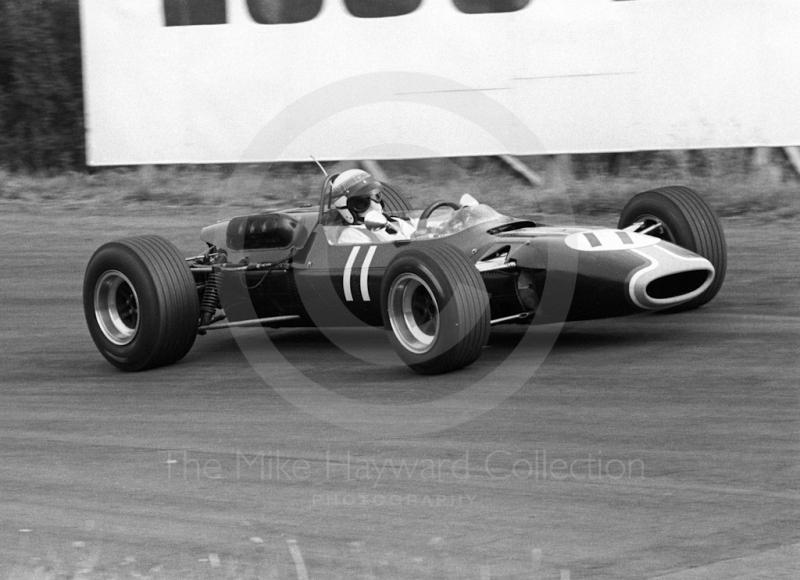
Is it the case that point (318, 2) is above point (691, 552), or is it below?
above

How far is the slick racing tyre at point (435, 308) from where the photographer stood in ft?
19.9

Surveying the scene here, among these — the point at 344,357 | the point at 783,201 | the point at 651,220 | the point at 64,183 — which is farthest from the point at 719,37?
the point at 64,183

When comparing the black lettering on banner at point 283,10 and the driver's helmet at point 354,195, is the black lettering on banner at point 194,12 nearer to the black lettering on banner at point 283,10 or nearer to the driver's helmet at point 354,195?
the black lettering on banner at point 283,10

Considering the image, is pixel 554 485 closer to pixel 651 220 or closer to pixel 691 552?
pixel 691 552

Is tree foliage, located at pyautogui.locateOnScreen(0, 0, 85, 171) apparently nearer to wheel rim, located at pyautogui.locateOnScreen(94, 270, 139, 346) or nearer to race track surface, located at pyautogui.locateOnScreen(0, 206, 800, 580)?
race track surface, located at pyautogui.locateOnScreen(0, 206, 800, 580)

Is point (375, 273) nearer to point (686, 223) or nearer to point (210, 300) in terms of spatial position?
point (210, 300)

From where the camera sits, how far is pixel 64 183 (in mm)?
14086

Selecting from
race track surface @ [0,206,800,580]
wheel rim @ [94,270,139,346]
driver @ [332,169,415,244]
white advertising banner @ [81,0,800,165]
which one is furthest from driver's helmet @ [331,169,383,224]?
white advertising banner @ [81,0,800,165]

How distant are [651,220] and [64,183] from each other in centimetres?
850

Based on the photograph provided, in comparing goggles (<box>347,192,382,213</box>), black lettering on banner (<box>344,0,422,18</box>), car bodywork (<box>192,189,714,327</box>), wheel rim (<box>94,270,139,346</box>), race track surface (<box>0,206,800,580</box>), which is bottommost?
race track surface (<box>0,206,800,580</box>)

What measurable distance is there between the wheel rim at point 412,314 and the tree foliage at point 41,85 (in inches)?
327

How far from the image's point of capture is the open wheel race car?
6.29 m

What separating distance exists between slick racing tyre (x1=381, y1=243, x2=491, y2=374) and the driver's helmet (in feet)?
3.12

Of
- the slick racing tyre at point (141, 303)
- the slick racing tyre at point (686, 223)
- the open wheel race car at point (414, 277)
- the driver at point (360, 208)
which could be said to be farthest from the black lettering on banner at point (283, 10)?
the slick racing tyre at point (686, 223)
